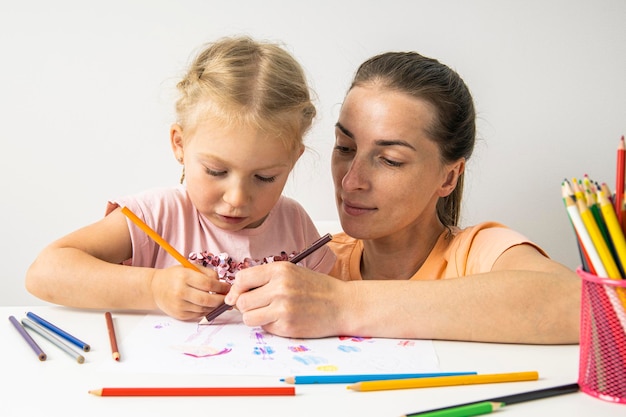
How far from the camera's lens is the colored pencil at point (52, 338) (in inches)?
33.1

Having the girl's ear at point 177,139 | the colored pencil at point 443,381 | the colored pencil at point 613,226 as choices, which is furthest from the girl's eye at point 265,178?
the colored pencil at point 613,226

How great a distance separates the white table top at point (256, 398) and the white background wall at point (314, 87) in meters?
1.01

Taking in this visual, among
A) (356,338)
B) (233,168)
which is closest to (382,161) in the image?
(233,168)

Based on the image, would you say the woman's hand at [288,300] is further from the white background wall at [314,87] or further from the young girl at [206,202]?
the white background wall at [314,87]

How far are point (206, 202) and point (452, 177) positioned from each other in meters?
0.54

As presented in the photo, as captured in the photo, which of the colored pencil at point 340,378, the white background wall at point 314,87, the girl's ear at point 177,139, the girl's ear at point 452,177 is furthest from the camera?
the white background wall at point 314,87

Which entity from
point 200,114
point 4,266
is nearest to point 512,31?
point 200,114

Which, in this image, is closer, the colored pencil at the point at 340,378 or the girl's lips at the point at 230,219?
the colored pencil at the point at 340,378

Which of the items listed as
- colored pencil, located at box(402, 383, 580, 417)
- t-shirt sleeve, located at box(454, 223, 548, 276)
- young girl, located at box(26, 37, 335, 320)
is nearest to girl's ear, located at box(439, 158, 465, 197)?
t-shirt sleeve, located at box(454, 223, 548, 276)

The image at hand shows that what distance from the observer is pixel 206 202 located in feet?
3.73

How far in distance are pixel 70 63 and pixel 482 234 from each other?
1363 mm

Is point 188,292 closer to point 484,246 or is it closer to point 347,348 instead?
point 347,348

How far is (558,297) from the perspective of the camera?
98cm

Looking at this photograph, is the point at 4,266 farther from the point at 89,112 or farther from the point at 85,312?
the point at 85,312
